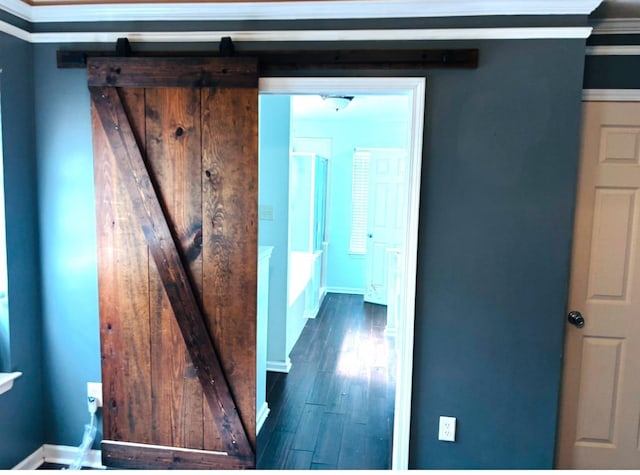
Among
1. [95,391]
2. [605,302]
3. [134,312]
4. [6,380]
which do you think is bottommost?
[95,391]

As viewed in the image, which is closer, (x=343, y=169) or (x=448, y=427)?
(x=448, y=427)

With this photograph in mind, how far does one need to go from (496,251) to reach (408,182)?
54cm

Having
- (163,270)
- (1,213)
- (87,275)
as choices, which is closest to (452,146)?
(163,270)

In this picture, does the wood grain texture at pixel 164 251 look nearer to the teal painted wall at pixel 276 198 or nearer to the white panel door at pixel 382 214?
Answer: the teal painted wall at pixel 276 198

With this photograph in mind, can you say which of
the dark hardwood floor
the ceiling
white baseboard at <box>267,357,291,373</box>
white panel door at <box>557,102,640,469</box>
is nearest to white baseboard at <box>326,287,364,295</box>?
the dark hardwood floor

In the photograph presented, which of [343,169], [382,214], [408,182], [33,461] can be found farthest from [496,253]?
[343,169]

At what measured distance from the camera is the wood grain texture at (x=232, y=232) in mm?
2018

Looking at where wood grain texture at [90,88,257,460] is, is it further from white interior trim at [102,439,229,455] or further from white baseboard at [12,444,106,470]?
white baseboard at [12,444,106,470]

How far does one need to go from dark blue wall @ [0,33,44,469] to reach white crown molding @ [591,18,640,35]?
2932 mm

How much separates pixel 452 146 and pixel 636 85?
3.24ft

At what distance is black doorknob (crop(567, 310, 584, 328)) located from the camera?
6.87 ft

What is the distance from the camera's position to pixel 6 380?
2076 millimetres

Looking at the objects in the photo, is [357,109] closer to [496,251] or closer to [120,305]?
[496,251]

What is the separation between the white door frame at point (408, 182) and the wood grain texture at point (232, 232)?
228mm
